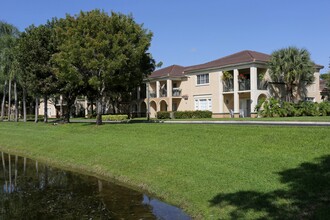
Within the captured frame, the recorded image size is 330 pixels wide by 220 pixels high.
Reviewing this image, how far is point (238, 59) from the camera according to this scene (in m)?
42.9

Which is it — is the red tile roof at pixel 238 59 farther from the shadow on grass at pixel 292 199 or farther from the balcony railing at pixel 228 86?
Answer: the shadow on grass at pixel 292 199

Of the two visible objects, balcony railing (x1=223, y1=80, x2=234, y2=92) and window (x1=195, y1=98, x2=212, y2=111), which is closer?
balcony railing (x1=223, y1=80, x2=234, y2=92)

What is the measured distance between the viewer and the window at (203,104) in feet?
150

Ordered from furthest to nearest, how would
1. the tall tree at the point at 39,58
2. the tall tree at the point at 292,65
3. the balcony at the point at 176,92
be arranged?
1. the balcony at the point at 176,92
2. the tall tree at the point at 292,65
3. the tall tree at the point at 39,58

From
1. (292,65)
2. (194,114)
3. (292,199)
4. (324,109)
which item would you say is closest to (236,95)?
(194,114)

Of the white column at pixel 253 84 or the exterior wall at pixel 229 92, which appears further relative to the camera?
the exterior wall at pixel 229 92

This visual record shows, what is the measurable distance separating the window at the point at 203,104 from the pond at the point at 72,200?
31212 millimetres

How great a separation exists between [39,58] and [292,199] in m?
30.1

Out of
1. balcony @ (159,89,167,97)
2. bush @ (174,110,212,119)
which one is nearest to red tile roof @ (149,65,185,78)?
balcony @ (159,89,167,97)

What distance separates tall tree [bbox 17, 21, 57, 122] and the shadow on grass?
27306 millimetres

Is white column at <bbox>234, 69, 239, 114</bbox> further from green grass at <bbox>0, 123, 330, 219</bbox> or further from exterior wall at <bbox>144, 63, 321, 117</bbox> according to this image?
green grass at <bbox>0, 123, 330, 219</bbox>

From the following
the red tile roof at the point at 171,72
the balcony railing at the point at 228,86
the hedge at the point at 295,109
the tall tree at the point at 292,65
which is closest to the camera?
the hedge at the point at 295,109

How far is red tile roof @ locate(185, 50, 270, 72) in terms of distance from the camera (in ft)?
136

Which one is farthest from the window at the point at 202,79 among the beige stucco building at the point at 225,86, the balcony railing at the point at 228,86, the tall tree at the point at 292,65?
the tall tree at the point at 292,65
